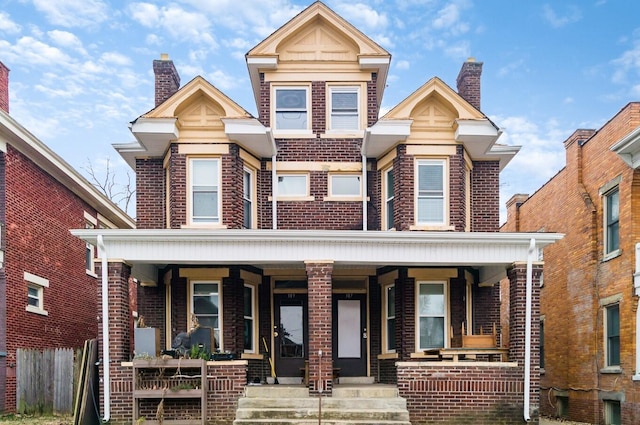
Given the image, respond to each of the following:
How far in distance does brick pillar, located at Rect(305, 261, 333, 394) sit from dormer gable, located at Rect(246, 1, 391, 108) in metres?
5.56

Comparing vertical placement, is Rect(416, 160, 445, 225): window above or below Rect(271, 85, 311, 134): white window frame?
below

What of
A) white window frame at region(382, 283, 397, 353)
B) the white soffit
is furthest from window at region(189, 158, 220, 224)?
the white soffit

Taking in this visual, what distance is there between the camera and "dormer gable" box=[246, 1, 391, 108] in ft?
50.5

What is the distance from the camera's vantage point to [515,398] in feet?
40.5

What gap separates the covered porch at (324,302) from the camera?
12328mm

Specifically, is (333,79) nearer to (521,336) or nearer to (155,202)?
(155,202)

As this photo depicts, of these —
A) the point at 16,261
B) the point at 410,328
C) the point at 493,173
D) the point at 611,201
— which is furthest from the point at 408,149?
the point at 16,261

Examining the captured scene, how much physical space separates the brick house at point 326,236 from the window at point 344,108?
0.11ft

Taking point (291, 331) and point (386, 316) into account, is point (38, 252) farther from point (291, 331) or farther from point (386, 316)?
point (386, 316)

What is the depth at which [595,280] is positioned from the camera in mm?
16016

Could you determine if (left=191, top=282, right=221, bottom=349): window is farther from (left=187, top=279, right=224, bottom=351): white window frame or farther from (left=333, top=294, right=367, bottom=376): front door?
(left=333, top=294, right=367, bottom=376): front door

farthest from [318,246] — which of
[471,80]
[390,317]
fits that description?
[471,80]

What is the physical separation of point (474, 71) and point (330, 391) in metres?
8.95

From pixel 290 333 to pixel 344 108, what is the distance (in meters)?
5.68
